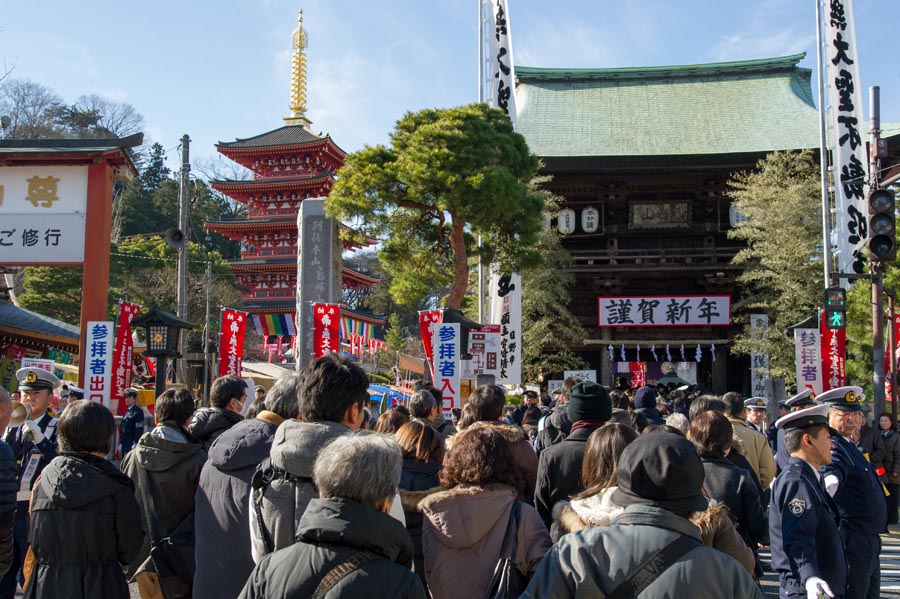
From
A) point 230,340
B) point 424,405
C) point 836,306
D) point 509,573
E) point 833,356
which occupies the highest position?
point 836,306

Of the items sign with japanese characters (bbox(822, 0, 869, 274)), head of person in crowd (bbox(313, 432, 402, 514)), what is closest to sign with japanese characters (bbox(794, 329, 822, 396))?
sign with japanese characters (bbox(822, 0, 869, 274))

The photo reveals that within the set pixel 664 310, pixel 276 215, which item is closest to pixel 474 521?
pixel 664 310

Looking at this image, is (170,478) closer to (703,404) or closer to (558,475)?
(558,475)

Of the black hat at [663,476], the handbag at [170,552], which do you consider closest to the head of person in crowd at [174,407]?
the handbag at [170,552]

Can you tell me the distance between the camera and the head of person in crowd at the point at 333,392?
3115 mm

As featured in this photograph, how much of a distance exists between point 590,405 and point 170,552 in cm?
232

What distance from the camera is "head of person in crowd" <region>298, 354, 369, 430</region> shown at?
3.12 metres

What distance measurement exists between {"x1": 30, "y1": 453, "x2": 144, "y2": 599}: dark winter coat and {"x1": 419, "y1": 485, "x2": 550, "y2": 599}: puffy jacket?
141 cm

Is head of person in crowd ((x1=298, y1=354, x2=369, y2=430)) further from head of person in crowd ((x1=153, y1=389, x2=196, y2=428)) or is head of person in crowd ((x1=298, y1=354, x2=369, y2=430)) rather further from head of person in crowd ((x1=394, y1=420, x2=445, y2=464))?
head of person in crowd ((x1=153, y1=389, x2=196, y2=428))

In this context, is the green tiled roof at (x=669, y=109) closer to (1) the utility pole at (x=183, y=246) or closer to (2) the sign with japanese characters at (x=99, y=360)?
(1) the utility pole at (x=183, y=246)

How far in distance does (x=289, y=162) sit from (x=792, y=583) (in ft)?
113

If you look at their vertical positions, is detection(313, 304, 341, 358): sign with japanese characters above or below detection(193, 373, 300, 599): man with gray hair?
above

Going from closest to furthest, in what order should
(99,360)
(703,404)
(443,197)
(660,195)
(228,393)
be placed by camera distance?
(228,393)
(703,404)
(99,360)
(443,197)
(660,195)

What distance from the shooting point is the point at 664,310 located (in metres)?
24.0
